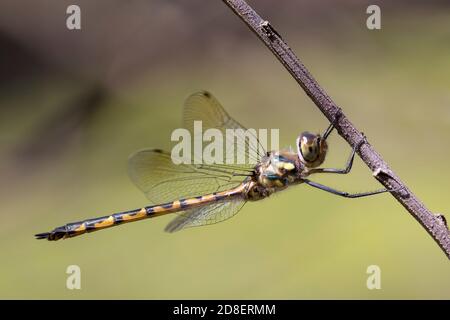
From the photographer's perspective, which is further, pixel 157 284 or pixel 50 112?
pixel 50 112

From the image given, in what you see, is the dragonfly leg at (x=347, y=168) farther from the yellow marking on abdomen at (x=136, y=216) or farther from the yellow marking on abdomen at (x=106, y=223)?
the yellow marking on abdomen at (x=106, y=223)

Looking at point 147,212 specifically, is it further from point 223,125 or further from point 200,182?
point 223,125

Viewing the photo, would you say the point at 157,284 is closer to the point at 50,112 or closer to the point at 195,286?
the point at 195,286

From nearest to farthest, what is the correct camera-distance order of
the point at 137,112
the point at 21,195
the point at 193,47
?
the point at 21,195, the point at 137,112, the point at 193,47

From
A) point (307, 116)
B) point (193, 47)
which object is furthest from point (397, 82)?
point (193, 47)
